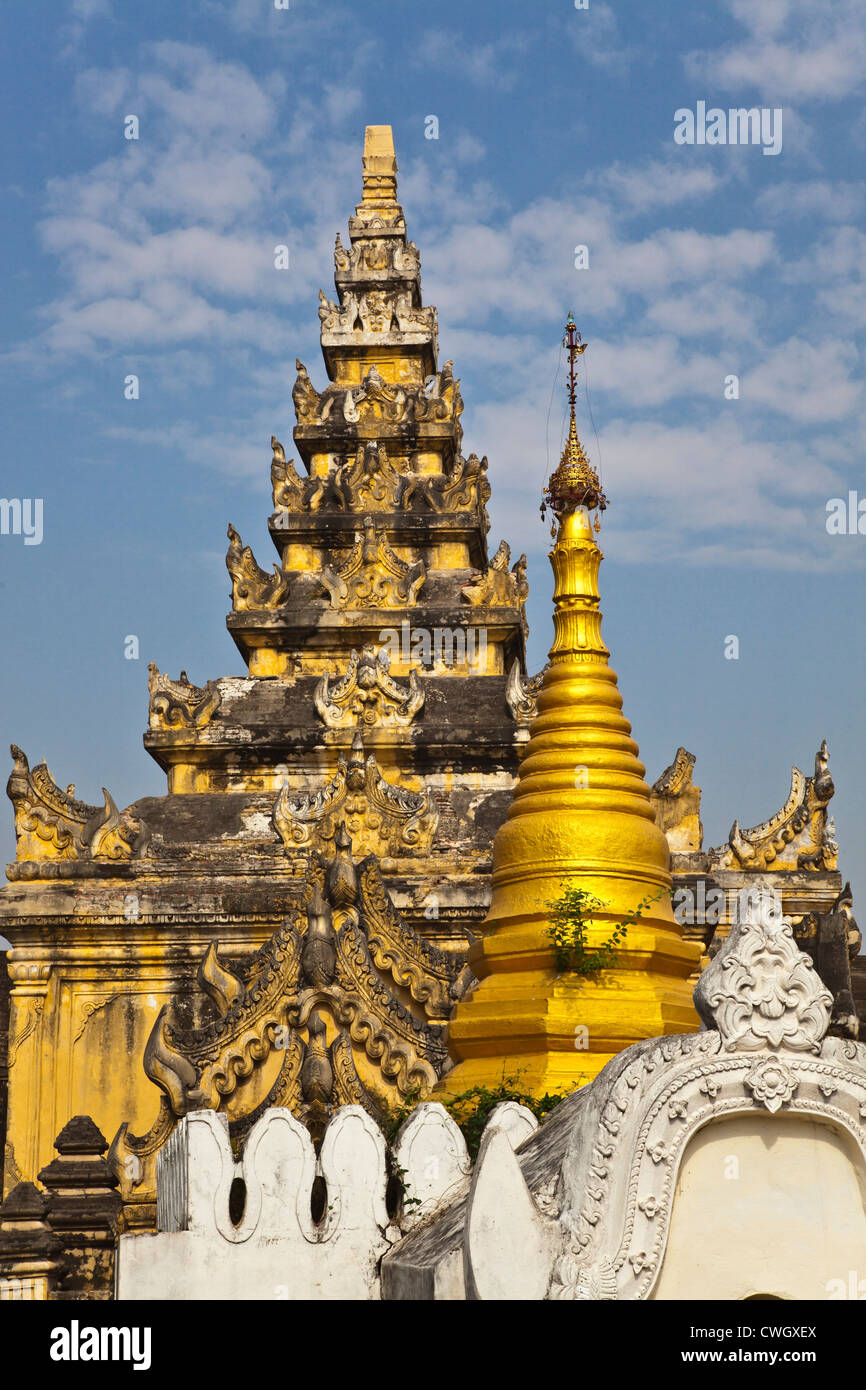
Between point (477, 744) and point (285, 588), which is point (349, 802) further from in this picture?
point (285, 588)

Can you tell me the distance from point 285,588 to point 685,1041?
24.3 meters

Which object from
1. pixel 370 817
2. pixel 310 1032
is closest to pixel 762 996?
pixel 310 1032

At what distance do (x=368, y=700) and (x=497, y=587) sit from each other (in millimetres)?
3654

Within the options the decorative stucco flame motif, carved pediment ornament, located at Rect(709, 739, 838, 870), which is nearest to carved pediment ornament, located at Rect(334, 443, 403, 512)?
carved pediment ornament, located at Rect(709, 739, 838, 870)

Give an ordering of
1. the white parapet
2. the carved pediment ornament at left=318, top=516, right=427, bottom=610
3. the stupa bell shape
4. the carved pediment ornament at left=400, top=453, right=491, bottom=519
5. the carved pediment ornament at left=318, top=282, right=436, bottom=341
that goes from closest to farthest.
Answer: the white parapet, the stupa bell shape, the carved pediment ornament at left=318, top=516, right=427, bottom=610, the carved pediment ornament at left=400, top=453, right=491, bottom=519, the carved pediment ornament at left=318, top=282, right=436, bottom=341

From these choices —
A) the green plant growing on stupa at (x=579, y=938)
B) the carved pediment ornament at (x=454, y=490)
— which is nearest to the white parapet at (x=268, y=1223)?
the green plant growing on stupa at (x=579, y=938)

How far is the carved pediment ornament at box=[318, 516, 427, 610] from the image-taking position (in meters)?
31.3

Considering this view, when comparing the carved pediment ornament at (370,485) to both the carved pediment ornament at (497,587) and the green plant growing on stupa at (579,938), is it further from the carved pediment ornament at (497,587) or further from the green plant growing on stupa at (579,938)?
the green plant growing on stupa at (579,938)

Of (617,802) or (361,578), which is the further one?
(361,578)

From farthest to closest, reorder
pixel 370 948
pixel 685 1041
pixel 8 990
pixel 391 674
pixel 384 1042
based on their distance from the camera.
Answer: pixel 391 674 < pixel 8 990 < pixel 370 948 < pixel 384 1042 < pixel 685 1041

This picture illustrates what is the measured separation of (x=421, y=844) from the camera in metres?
25.8

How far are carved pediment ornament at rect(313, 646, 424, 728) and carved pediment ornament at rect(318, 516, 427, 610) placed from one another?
98.2 inches

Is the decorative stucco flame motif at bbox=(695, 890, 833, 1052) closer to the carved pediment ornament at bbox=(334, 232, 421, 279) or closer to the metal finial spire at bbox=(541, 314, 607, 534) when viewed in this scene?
the metal finial spire at bbox=(541, 314, 607, 534)
